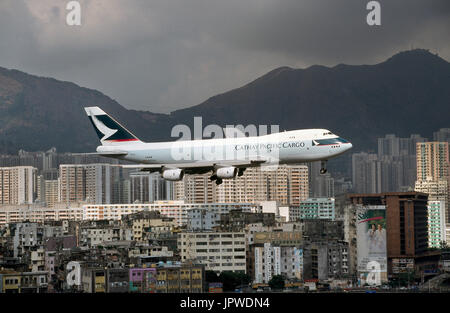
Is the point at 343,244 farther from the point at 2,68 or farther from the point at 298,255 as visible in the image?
the point at 2,68

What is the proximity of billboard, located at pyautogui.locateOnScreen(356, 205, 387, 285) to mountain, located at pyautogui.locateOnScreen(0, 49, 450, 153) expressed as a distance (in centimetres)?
2883

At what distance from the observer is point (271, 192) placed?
153375 millimetres

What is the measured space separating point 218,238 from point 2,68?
9732 centimetres

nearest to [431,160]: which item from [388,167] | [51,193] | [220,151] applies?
[388,167]

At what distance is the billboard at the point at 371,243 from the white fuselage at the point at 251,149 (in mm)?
64690

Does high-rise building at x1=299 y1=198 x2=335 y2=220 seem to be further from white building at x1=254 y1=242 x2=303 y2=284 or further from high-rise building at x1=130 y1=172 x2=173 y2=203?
white building at x1=254 y1=242 x2=303 y2=284

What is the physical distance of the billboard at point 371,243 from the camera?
107925 millimetres

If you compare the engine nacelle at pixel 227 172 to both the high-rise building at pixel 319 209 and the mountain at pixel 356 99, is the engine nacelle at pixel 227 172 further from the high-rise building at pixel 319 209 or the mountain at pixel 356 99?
the mountain at pixel 356 99

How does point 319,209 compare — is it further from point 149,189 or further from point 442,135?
point 442,135

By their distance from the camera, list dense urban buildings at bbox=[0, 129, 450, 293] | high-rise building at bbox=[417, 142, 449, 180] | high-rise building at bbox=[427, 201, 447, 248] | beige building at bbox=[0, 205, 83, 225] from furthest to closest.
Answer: high-rise building at bbox=[417, 142, 449, 180] < beige building at bbox=[0, 205, 83, 225] < high-rise building at bbox=[427, 201, 447, 248] < dense urban buildings at bbox=[0, 129, 450, 293]

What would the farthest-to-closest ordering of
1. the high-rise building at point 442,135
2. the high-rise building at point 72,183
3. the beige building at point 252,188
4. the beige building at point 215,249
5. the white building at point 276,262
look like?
the high-rise building at point 442,135 → the high-rise building at point 72,183 → the beige building at point 252,188 → the white building at point 276,262 → the beige building at point 215,249

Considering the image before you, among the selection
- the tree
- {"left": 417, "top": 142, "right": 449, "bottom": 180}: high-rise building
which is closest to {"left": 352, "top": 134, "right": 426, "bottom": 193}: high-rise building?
{"left": 417, "top": 142, "right": 449, "bottom": 180}: high-rise building

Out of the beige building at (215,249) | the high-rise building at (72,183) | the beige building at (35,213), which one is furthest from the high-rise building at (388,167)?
the high-rise building at (72,183)

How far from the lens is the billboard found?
10793 centimetres
